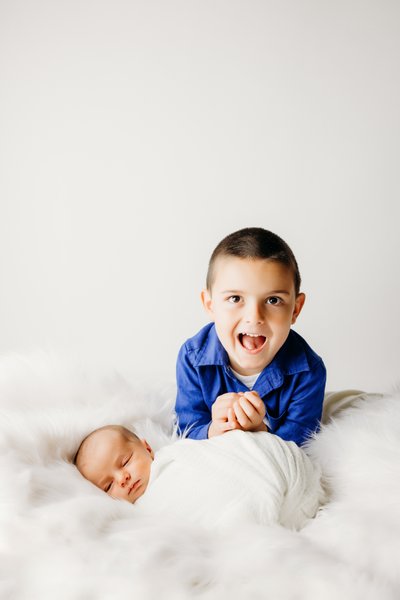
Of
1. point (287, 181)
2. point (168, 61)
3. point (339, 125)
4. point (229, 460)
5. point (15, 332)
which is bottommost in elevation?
point (15, 332)

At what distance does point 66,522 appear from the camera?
0.92 meters

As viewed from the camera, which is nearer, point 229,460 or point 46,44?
point 229,460

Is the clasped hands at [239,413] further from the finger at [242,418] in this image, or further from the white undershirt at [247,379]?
the white undershirt at [247,379]

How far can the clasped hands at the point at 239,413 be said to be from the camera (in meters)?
1.13

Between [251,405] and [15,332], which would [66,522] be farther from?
[15,332]

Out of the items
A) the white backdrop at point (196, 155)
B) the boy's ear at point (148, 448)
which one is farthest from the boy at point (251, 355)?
the white backdrop at point (196, 155)

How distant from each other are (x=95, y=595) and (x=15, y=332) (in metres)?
1.54

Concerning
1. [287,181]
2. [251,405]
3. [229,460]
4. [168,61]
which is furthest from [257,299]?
[168,61]

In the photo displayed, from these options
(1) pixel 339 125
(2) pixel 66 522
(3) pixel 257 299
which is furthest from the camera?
(1) pixel 339 125

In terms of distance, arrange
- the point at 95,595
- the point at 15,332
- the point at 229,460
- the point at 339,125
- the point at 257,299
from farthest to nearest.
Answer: the point at 15,332, the point at 339,125, the point at 257,299, the point at 229,460, the point at 95,595

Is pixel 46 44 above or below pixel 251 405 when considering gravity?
above

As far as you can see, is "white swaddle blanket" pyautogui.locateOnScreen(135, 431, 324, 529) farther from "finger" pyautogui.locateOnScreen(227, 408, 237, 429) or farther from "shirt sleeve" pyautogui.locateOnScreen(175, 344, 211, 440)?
"shirt sleeve" pyautogui.locateOnScreen(175, 344, 211, 440)

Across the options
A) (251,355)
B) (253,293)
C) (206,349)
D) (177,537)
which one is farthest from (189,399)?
(177,537)

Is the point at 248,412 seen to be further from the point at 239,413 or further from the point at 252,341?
the point at 252,341
